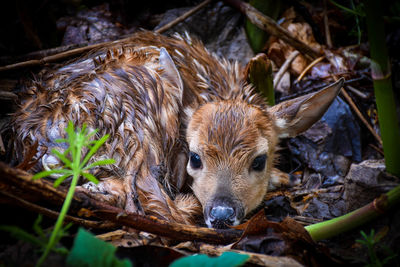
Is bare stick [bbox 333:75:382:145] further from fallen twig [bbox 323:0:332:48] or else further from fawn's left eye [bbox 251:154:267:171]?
fawn's left eye [bbox 251:154:267:171]

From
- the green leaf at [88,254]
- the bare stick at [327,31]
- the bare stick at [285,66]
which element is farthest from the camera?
the bare stick at [327,31]

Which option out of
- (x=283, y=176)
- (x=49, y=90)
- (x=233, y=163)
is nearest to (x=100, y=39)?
(x=49, y=90)

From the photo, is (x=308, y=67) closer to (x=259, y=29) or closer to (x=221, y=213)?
(x=259, y=29)

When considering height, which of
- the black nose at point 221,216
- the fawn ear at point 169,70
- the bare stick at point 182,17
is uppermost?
the bare stick at point 182,17

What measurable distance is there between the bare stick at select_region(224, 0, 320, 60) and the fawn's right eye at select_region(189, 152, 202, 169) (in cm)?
187

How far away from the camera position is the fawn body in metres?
2.48

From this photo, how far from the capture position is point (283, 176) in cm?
357

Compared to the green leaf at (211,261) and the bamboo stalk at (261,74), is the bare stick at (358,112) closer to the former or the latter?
the bamboo stalk at (261,74)

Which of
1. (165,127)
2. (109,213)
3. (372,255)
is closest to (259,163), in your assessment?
(165,127)

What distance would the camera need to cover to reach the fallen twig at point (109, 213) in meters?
1.62

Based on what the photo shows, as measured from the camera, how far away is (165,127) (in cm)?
289

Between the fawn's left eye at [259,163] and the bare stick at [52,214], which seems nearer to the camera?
the bare stick at [52,214]

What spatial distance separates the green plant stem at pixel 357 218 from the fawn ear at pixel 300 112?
1.23 meters

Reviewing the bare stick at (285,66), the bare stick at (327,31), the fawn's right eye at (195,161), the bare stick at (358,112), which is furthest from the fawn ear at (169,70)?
the bare stick at (327,31)
